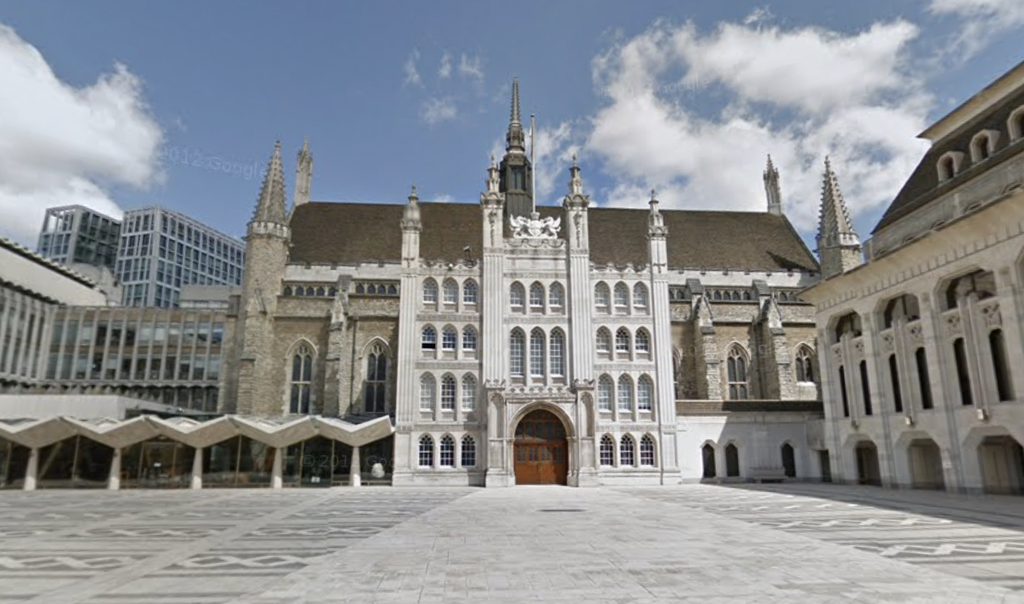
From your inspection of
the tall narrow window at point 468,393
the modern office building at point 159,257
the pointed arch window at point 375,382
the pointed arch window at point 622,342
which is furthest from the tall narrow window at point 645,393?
the modern office building at point 159,257

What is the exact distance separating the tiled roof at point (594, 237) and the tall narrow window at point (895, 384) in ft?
70.3

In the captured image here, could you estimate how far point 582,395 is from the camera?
36906 mm

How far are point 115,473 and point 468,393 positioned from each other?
1964 cm

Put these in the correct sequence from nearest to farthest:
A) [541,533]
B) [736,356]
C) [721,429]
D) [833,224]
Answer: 1. [541,533]
2. [721,429]
3. [736,356]
4. [833,224]

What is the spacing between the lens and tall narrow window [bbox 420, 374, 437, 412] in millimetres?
37625

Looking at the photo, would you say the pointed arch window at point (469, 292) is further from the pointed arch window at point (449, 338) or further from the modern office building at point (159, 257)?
the modern office building at point (159, 257)

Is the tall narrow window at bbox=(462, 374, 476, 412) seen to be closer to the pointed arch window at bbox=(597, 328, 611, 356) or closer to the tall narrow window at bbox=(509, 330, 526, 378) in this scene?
the tall narrow window at bbox=(509, 330, 526, 378)

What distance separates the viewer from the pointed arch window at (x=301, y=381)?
4439cm

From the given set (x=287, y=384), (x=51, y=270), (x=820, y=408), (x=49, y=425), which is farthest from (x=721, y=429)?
(x=51, y=270)

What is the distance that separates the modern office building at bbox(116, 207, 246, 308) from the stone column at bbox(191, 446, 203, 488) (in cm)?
11119

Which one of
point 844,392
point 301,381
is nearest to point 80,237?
point 301,381

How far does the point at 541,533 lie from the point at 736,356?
35.6 m

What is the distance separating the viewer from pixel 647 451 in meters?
38.0

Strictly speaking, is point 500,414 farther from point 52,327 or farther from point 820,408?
point 52,327
